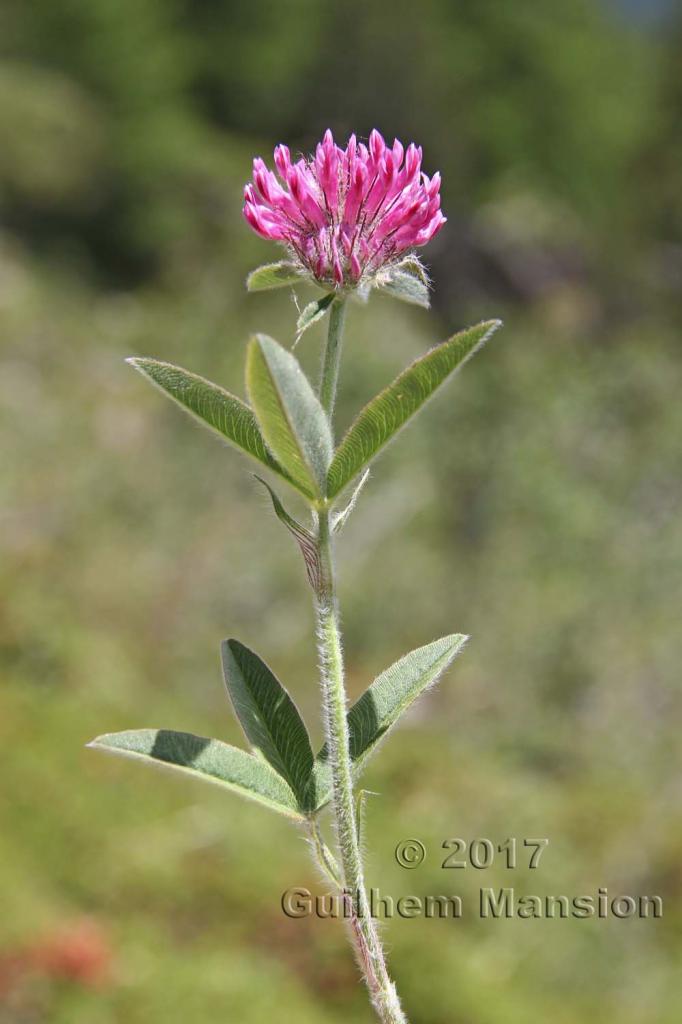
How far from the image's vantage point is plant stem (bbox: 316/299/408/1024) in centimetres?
49

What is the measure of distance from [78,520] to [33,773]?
2.47 m

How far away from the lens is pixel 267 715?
0.66 metres

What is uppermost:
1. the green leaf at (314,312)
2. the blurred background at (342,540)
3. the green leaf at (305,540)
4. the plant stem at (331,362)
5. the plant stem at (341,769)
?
the blurred background at (342,540)

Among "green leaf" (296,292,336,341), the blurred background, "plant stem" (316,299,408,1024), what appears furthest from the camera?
the blurred background

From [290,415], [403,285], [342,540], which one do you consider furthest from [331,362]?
[342,540]

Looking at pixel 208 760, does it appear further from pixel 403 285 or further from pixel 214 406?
pixel 403 285

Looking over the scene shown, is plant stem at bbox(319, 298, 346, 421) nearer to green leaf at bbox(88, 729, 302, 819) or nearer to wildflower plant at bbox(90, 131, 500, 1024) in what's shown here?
wildflower plant at bbox(90, 131, 500, 1024)

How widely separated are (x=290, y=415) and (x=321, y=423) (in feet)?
0.08

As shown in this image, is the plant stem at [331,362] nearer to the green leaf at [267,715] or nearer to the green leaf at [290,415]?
the green leaf at [290,415]

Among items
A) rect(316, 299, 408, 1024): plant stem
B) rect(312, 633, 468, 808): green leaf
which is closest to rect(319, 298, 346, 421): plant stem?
rect(316, 299, 408, 1024): plant stem

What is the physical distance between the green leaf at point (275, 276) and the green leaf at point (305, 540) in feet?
0.46

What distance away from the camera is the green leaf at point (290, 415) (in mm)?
527

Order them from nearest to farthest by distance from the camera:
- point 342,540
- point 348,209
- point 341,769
A: 1. point 341,769
2. point 348,209
3. point 342,540

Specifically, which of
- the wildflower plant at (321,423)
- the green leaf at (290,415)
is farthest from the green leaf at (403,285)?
the green leaf at (290,415)
